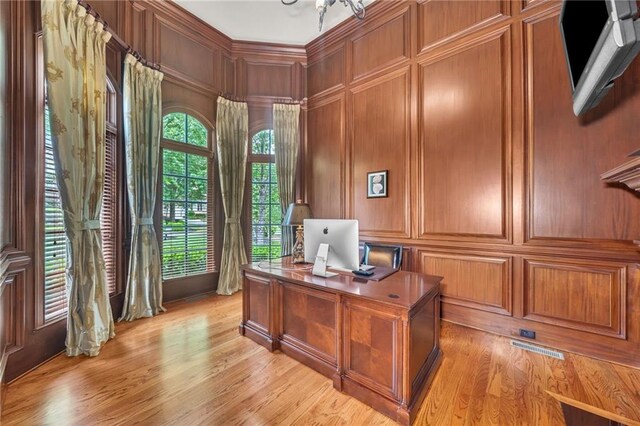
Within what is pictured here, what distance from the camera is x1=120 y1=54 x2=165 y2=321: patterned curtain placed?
303 centimetres

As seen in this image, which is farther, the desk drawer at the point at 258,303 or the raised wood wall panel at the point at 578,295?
the desk drawer at the point at 258,303

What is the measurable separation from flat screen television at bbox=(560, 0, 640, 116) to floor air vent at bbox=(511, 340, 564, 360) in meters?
1.99

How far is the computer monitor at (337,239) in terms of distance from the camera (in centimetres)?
202

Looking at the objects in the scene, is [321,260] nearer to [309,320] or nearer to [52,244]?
[309,320]

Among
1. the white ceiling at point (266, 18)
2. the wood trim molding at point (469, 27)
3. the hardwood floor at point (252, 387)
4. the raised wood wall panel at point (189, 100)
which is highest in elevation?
the white ceiling at point (266, 18)

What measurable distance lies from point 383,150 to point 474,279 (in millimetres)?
1858

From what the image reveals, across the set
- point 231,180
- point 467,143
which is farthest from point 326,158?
point 467,143

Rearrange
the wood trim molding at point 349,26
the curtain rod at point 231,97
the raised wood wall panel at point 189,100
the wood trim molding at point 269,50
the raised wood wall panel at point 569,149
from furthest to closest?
the wood trim molding at point 269,50, the curtain rod at point 231,97, the raised wood wall panel at point 189,100, the wood trim molding at point 349,26, the raised wood wall panel at point 569,149

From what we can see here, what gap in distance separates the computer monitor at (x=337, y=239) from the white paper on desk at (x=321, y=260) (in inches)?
1.1

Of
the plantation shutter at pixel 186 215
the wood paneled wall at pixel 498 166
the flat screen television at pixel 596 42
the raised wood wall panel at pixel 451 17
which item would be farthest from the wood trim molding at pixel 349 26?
the plantation shutter at pixel 186 215

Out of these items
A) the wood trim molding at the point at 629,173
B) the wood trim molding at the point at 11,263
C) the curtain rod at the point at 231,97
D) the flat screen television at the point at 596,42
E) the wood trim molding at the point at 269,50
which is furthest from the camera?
the wood trim molding at the point at 269,50

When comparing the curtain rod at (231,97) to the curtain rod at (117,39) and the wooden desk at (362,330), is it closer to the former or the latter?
the curtain rod at (117,39)

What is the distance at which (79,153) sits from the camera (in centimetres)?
235

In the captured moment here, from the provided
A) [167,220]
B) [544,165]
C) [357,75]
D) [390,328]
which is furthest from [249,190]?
[544,165]
